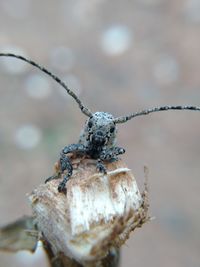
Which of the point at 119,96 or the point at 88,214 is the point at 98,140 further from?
the point at 119,96

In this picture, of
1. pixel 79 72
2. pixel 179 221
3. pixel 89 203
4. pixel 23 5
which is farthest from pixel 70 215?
pixel 23 5

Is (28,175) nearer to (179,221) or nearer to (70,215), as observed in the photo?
(179,221)

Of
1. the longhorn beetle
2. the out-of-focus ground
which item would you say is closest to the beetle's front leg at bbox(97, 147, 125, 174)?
the longhorn beetle

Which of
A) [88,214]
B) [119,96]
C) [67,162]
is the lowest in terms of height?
[88,214]

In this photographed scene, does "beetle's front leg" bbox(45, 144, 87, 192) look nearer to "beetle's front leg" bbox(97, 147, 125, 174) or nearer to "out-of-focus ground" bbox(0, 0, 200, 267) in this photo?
"beetle's front leg" bbox(97, 147, 125, 174)

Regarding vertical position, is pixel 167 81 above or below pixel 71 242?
above

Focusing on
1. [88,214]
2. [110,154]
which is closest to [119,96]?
[110,154]

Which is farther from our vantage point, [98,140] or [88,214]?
A: [98,140]
